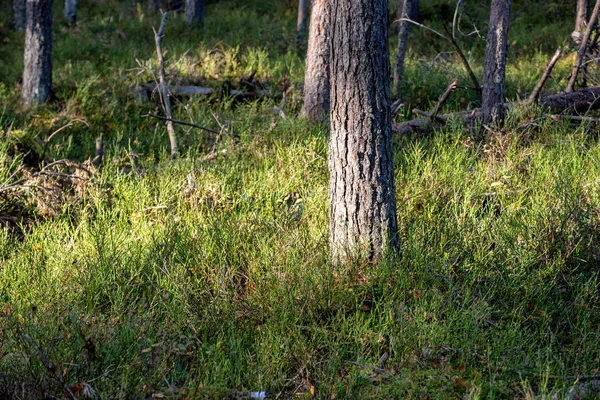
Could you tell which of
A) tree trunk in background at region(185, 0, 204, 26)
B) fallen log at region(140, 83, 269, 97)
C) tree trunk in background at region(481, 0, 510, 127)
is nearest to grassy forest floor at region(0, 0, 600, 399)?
tree trunk in background at region(481, 0, 510, 127)

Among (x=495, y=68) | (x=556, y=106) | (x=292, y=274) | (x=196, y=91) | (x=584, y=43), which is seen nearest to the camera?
(x=292, y=274)

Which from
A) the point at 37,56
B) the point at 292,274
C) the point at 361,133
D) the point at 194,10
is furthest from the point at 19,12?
the point at 292,274

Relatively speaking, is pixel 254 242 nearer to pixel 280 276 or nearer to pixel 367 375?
pixel 280 276

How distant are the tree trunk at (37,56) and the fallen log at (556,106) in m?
5.22

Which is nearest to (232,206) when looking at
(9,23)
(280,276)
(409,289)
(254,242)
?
(254,242)

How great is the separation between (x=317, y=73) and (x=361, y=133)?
3667 millimetres

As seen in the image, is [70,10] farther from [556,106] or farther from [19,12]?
[556,106]

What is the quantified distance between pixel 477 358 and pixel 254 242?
1.92 metres

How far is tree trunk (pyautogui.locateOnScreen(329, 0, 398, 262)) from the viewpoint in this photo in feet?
13.4

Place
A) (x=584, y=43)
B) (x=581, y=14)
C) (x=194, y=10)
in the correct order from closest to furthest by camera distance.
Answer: (x=584, y=43)
(x=581, y=14)
(x=194, y=10)

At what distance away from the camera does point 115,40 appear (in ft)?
39.9

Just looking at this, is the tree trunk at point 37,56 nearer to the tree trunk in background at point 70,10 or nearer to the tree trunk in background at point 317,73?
the tree trunk in background at point 317,73

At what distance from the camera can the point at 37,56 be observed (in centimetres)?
883

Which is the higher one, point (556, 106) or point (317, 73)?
point (317, 73)
